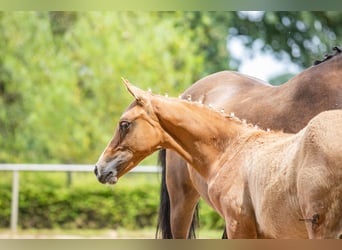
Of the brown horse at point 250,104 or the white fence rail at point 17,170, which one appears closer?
the brown horse at point 250,104

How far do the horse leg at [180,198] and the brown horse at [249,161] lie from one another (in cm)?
100

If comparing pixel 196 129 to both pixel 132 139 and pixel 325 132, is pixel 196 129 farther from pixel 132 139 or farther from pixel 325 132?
pixel 325 132

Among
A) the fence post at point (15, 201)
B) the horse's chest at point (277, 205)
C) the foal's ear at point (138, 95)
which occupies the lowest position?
the fence post at point (15, 201)

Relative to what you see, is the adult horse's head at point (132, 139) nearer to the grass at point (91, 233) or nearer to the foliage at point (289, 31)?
the grass at point (91, 233)

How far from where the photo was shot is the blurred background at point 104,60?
11.4 meters

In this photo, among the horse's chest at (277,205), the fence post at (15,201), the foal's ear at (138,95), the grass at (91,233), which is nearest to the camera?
the horse's chest at (277,205)

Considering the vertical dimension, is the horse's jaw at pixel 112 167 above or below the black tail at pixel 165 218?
above

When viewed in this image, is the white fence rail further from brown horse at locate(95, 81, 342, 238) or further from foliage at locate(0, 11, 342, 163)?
brown horse at locate(95, 81, 342, 238)

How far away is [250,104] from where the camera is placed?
4.20 m

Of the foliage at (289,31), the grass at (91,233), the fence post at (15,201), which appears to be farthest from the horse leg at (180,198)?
the foliage at (289,31)

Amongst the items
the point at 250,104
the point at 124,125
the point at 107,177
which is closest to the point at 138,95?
the point at 124,125

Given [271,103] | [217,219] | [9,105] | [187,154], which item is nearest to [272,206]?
[187,154]

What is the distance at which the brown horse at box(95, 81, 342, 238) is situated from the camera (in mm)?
2396

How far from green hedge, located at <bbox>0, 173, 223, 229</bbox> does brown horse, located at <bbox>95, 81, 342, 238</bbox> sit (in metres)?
5.34
